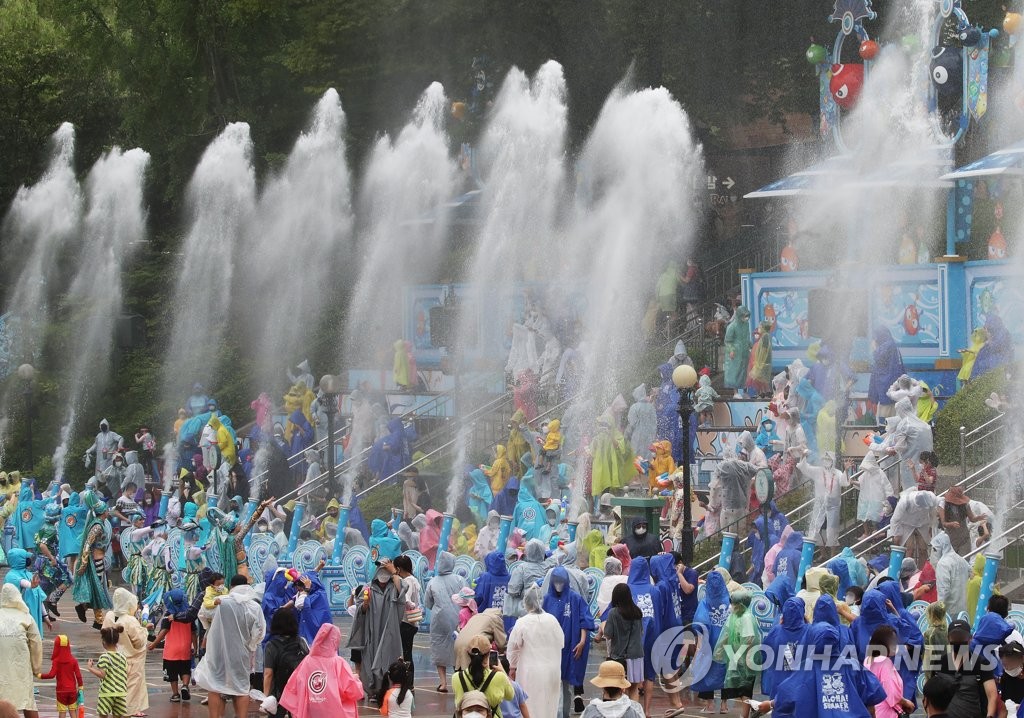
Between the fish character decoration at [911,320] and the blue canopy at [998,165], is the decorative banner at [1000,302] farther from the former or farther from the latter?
the blue canopy at [998,165]

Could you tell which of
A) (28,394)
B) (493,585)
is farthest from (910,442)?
(28,394)

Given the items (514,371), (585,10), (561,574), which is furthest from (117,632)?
(585,10)

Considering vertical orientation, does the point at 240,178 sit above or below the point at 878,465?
above

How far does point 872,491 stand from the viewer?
2278 cm

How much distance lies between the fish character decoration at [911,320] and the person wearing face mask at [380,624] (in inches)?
572

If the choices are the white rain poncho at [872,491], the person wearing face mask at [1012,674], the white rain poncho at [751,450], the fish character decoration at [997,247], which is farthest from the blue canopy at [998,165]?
the person wearing face mask at [1012,674]

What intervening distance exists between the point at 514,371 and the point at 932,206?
7.39 m

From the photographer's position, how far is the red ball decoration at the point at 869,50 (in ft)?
104

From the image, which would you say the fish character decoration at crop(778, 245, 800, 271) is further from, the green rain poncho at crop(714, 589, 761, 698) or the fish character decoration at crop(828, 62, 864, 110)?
the green rain poncho at crop(714, 589, 761, 698)

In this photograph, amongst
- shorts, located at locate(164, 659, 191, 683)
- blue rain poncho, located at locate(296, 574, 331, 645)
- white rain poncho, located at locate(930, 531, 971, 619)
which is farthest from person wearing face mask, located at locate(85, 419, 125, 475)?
white rain poncho, located at locate(930, 531, 971, 619)

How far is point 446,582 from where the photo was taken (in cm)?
1811

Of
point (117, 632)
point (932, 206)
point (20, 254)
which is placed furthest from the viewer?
point (20, 254)

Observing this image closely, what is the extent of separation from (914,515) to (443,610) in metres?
5.98

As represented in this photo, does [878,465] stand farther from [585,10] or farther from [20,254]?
[20,254]
